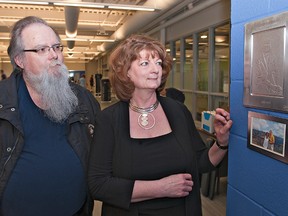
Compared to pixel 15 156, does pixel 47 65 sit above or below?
above

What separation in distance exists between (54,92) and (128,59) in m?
0.54

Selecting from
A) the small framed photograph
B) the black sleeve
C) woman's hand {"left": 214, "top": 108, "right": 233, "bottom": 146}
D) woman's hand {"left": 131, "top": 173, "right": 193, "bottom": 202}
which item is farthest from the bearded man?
the small framed photograph

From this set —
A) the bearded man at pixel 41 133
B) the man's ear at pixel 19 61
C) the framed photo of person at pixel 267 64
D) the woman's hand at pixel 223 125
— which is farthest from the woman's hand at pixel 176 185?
the man's ear at pixel 19 61

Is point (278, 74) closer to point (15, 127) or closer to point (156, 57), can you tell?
point (156, 57)

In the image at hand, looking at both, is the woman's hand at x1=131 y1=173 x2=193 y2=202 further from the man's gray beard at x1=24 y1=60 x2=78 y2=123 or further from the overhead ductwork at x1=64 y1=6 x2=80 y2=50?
the overhead ductwork at x1=64 y1=6 x2=80 y2=50

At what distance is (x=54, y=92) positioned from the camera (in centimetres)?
159

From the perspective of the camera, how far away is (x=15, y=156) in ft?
4.52

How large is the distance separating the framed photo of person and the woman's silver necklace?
43 cm

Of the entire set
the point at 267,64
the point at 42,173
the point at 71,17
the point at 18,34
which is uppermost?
the point at 71,17

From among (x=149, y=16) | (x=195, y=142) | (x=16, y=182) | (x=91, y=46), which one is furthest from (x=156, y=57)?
(x=91, y=46)

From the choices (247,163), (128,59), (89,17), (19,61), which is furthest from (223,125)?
(89,17)

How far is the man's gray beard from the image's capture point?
5.00 feet

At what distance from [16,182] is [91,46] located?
15.6 meters

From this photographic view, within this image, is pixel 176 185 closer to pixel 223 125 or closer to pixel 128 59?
pixel 223 125
